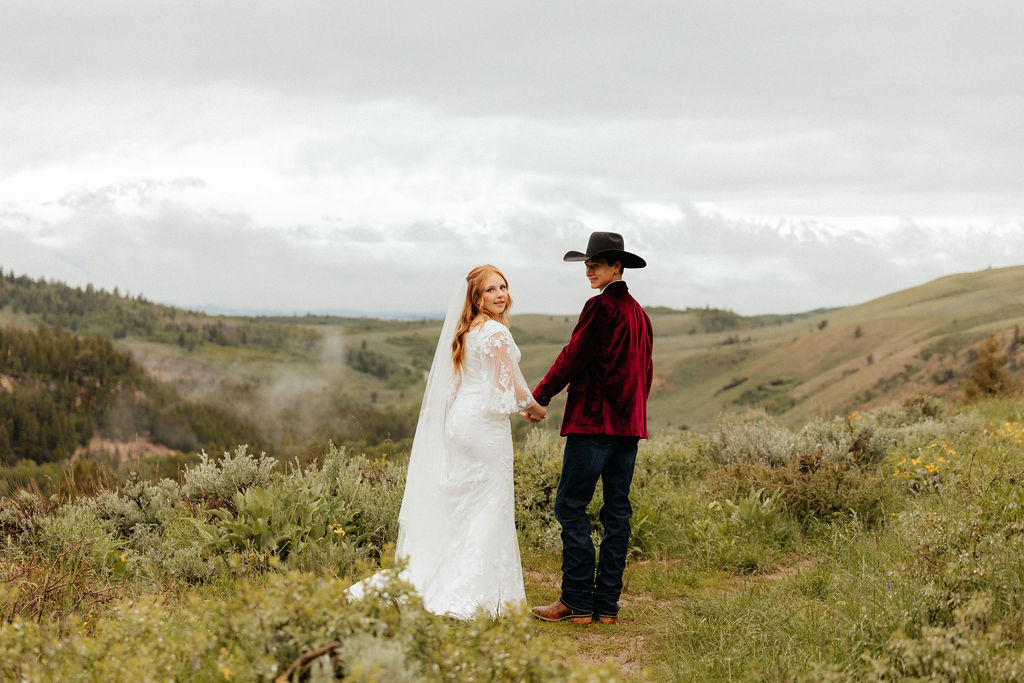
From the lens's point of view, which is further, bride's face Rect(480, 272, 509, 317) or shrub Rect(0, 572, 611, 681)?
bride's face Rect(480, 272, 509, 317)

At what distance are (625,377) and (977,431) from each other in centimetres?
813

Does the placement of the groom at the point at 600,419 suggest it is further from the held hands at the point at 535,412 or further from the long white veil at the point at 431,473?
the long white veil at the point at 431,473

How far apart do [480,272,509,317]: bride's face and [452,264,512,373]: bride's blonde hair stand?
0.01 metres

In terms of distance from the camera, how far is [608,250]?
213 inches

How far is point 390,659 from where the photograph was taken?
7.53ft

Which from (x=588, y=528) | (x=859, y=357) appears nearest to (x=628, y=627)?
(x=588, y=528)

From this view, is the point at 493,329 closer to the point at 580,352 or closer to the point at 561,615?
the point at 580,352

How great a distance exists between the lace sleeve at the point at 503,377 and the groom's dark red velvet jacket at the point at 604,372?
0.24 m

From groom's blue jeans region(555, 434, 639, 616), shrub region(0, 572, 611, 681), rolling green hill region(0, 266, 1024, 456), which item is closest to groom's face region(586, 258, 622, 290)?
groom's blue jeans region(555, 434, 639, 616)

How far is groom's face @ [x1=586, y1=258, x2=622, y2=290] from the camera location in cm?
548

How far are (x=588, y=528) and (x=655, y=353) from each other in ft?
415

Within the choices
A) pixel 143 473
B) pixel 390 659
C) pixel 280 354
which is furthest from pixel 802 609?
pixel 280 354

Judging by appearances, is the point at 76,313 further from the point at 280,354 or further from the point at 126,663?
the point at 126,663

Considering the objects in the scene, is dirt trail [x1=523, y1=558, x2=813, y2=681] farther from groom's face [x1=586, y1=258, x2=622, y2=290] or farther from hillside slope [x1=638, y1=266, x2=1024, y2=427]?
hillside slope [x1=638, y1=266, x2=1024, y2=427]
